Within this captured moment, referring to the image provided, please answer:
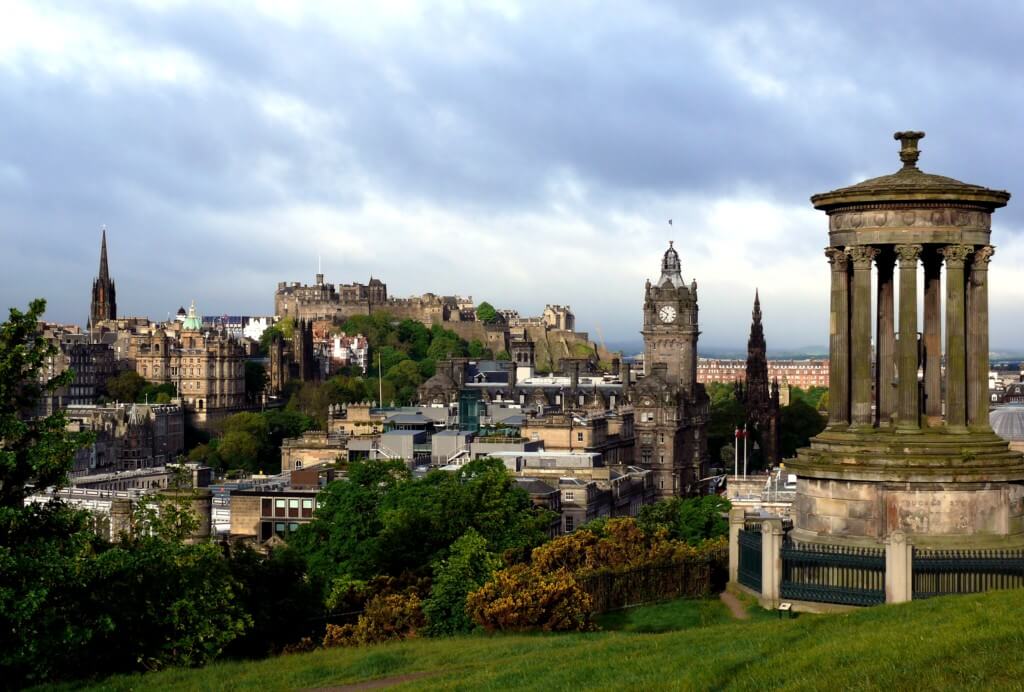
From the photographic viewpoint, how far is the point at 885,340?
33.2m

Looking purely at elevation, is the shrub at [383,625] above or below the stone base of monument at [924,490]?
below

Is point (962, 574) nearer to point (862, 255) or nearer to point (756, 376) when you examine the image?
point (862, 255)

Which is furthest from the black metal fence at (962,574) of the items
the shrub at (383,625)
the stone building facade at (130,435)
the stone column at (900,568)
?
the stone building facade at (130,435)

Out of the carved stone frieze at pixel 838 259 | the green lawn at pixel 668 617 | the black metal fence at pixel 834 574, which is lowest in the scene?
the green lawn at pixel 668 617

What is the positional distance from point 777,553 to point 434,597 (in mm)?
13163

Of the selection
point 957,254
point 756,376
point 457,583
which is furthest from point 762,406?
point 957,254

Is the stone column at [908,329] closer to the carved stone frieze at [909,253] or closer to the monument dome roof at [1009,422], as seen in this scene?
the carved stone frieze at [909,253]

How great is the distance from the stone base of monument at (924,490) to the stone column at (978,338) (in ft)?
1.54

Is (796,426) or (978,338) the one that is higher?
(978,338)

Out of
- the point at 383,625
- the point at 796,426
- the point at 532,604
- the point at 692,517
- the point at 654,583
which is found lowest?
the point at 692,517

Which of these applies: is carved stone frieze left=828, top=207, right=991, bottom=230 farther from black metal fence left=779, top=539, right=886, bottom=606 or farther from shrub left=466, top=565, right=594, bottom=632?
shrub left=466, top=565, right=594, bottom=632

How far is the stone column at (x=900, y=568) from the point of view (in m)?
30.2

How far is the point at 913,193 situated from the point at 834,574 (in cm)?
704

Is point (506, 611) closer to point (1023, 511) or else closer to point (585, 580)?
point (585, 580)
